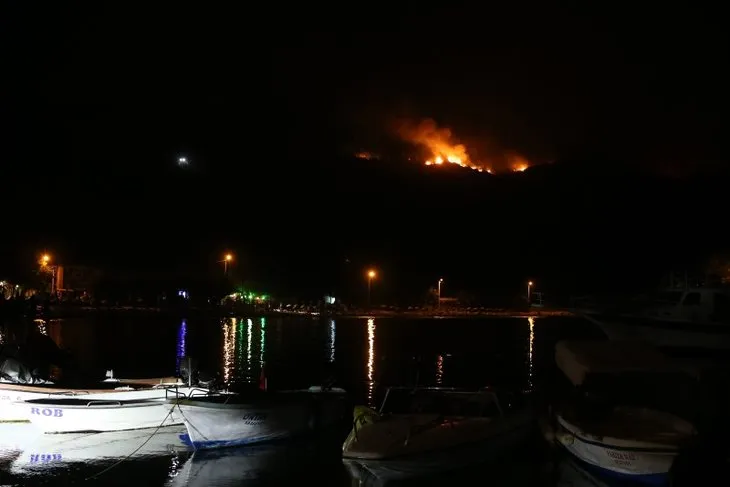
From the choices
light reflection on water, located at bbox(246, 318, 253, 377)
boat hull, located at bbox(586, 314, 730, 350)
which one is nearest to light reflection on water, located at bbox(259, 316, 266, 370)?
light reflection on water, located at bbox(246, 318, 253, 377)

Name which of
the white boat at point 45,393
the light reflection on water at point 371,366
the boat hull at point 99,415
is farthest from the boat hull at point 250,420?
the light reflection on water at point 371,366

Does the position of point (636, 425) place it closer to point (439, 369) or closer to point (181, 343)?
point (439, 369)

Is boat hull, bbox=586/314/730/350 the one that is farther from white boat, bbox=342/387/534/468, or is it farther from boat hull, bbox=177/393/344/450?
boat hull, bbox=177/393/344/450

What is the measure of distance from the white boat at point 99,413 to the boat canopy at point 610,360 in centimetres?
1173

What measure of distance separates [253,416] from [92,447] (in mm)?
4010

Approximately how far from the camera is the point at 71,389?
19.2 meters

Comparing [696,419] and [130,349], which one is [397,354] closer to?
[130,349]

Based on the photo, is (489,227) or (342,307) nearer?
(342,307)

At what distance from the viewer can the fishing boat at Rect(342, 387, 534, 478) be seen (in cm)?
1461

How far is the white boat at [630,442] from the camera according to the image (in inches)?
532

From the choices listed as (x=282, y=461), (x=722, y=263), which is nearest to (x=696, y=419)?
(x=282, y=461)

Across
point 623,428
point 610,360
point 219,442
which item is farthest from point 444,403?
point 610,360

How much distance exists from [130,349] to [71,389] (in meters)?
22.4

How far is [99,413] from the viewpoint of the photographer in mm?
17875
